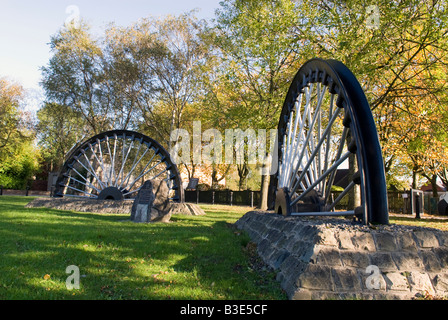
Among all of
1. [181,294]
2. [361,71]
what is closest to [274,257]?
[181,294]

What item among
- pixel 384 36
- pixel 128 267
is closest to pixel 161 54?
pixel 384 36

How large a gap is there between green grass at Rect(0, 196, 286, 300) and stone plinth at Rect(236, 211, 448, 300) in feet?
1.50

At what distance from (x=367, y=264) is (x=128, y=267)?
334 cm

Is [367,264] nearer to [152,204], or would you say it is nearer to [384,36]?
[152,204]

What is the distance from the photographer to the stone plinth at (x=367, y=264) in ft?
13.7

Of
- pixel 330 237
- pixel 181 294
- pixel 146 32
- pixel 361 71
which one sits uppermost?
pixel 146 32

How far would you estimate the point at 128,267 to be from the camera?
542cm

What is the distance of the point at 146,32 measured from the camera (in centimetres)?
2745

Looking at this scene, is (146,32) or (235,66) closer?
(235,66)

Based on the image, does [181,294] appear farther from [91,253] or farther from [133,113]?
[133,113]

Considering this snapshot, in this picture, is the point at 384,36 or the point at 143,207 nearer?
the point at 143,207

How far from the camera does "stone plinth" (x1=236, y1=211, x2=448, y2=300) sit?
4.18 meters

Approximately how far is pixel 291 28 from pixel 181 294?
1584 cm

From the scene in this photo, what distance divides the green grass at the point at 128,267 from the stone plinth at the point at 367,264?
457 mm
